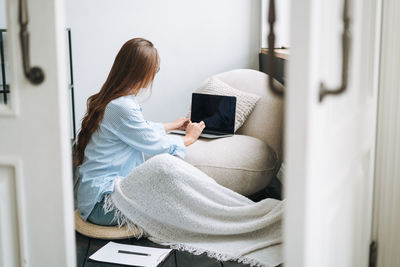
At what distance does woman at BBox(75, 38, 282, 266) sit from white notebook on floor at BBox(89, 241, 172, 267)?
12cm

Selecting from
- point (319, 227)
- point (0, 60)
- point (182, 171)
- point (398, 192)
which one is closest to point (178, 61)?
point (182, 171)

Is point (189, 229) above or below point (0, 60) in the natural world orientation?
below

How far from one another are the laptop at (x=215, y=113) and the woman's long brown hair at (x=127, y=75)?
667 millimetres

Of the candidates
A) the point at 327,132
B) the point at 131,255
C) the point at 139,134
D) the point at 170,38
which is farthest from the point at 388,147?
the point at 170,38

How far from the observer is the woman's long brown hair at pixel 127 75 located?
2898 mm

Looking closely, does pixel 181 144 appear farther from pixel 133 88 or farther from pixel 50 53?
pixel 50 53

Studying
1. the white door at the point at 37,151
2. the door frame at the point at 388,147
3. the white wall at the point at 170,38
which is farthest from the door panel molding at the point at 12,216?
the white wall at the point at 170,38

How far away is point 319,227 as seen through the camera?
140 centimetres

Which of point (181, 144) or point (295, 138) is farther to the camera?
point (181, 144)

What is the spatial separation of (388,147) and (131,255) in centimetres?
128

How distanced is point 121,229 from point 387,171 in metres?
1.40

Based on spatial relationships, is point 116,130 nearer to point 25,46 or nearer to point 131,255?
point 131,255

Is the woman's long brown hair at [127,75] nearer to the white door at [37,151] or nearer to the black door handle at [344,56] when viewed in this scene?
the white door at [37,151]

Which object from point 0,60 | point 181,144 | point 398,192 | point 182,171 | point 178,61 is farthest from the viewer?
point 178,61
